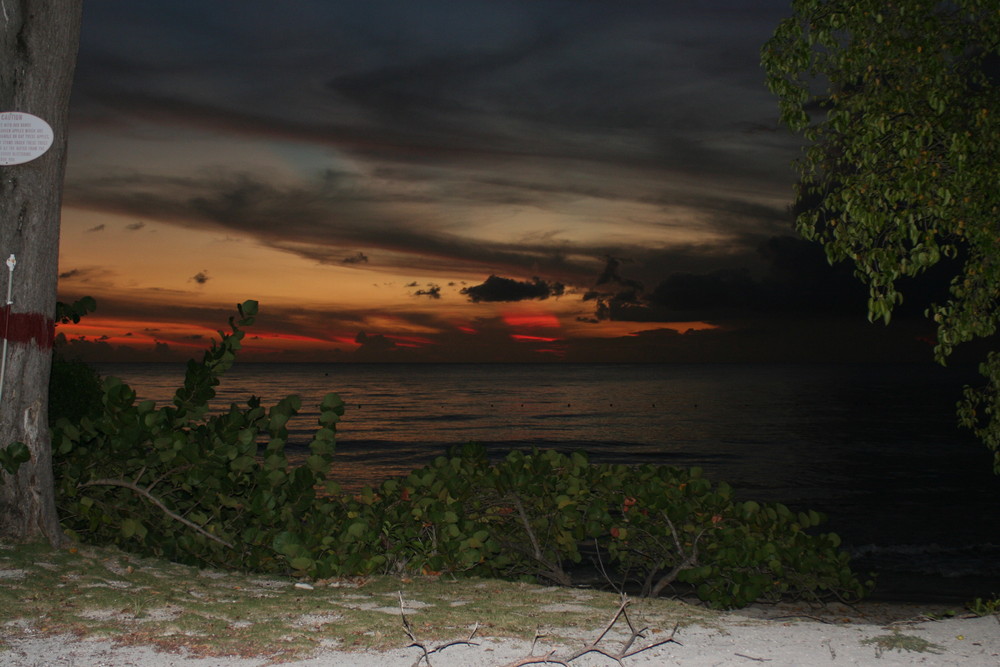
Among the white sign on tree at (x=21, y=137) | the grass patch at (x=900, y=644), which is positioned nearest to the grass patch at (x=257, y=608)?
the grass patch at (x=900, y=644)

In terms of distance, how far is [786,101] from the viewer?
6.56m

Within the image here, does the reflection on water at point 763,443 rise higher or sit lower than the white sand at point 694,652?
lower

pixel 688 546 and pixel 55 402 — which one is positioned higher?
pixel 55 402

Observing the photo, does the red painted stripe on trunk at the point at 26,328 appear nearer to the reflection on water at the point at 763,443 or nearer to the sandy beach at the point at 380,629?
the sandy beach at the point at 380,629

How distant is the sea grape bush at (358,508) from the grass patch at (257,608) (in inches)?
23.3

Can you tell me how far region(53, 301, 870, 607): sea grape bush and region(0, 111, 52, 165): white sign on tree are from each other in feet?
5.62

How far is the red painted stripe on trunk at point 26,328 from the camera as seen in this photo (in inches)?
195

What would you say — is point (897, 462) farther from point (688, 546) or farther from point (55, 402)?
point (55, 402)

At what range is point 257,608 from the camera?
3869mm

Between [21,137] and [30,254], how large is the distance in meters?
0.79

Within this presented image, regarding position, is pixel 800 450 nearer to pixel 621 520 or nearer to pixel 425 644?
pixel 621 520

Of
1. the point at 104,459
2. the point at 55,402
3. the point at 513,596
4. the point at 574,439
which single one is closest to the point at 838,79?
the point at 513,596

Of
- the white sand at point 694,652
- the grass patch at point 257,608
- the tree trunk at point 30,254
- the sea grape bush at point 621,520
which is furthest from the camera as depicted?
the sea grape bush at point 621,520

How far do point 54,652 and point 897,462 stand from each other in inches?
1298
